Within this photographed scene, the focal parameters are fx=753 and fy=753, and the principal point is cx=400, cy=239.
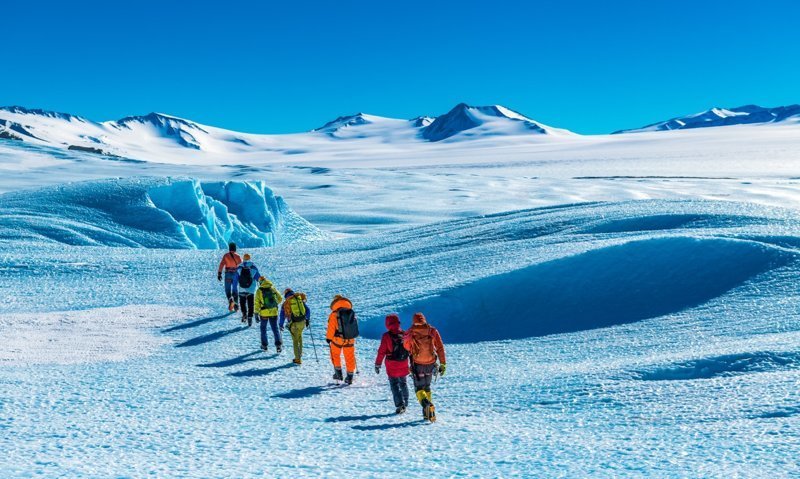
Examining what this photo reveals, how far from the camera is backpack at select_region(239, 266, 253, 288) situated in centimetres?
1234

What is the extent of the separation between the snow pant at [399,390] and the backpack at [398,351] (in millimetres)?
206

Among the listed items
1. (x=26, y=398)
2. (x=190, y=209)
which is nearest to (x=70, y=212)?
(x=190, y=209)

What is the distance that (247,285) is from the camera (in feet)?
40.6

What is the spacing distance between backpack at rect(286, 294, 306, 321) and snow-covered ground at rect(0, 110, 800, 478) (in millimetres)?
705

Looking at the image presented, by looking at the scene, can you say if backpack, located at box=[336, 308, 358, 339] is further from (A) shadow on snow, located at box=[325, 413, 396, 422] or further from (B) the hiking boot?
(B) the hiking boot

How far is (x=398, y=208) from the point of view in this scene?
42.2 m

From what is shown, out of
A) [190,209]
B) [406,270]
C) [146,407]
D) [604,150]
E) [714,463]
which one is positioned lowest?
[714,463]

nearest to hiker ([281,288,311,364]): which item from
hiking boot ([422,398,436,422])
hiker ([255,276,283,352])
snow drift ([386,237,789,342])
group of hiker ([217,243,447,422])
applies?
group of hiker ([217,243,447,422])

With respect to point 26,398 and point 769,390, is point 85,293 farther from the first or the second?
point 769,390

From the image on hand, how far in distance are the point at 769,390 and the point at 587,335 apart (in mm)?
4094

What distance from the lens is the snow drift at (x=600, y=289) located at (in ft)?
39.2

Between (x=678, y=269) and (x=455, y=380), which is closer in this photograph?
(x=455, y=380)

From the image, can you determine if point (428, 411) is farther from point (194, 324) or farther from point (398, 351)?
point (194, 324)

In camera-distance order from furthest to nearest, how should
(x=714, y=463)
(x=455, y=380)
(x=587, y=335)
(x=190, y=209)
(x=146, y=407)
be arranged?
(x=190, y=209) < (x=587, y=335) < (x=455, y=380) < (x=146, y=407) < (x=714, y=463)
